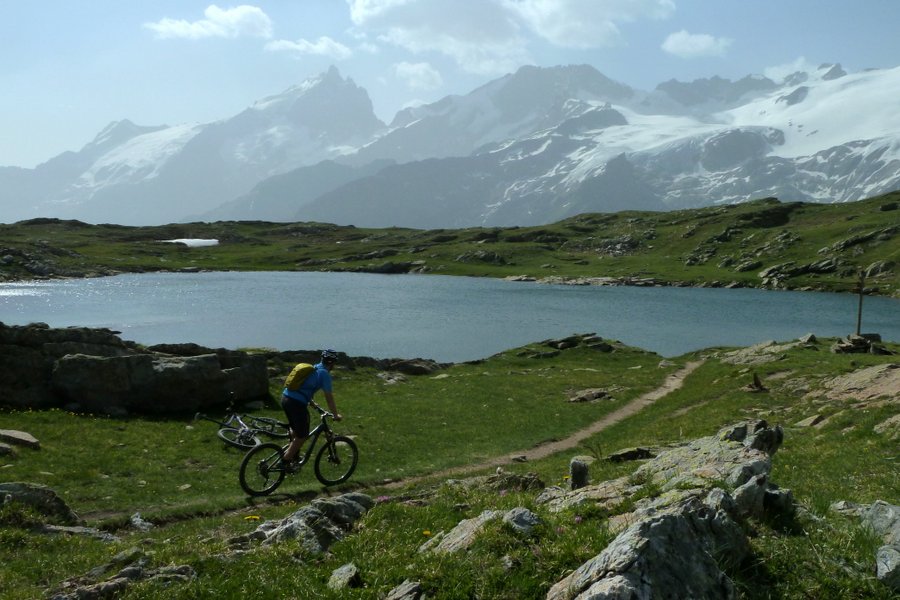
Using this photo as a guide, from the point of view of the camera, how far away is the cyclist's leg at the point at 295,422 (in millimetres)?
21719

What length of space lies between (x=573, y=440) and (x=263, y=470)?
18.8 m

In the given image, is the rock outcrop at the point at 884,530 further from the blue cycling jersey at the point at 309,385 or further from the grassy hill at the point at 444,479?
the blue cycling jersey at the point at 309,385

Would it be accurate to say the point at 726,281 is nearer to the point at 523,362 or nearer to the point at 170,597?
the point at 523,362

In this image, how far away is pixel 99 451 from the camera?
1035 inches

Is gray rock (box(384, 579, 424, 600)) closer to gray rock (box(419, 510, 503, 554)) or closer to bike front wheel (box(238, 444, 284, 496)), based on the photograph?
gray rock (box(419, 510, 503, 554))

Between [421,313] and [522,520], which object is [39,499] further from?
[421,313]

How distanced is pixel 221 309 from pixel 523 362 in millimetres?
73340

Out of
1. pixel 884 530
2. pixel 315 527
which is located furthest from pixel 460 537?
pixel 884 530

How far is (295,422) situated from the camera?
2191 centimetres

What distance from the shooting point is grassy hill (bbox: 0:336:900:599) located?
10.7 meters

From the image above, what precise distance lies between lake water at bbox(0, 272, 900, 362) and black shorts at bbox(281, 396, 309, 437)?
54564 millimetres

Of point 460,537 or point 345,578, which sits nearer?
point 345,578

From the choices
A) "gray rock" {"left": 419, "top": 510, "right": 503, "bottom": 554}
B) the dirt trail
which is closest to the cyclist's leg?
the dirt trail

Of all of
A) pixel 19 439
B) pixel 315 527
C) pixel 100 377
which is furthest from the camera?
pixel 100 377
